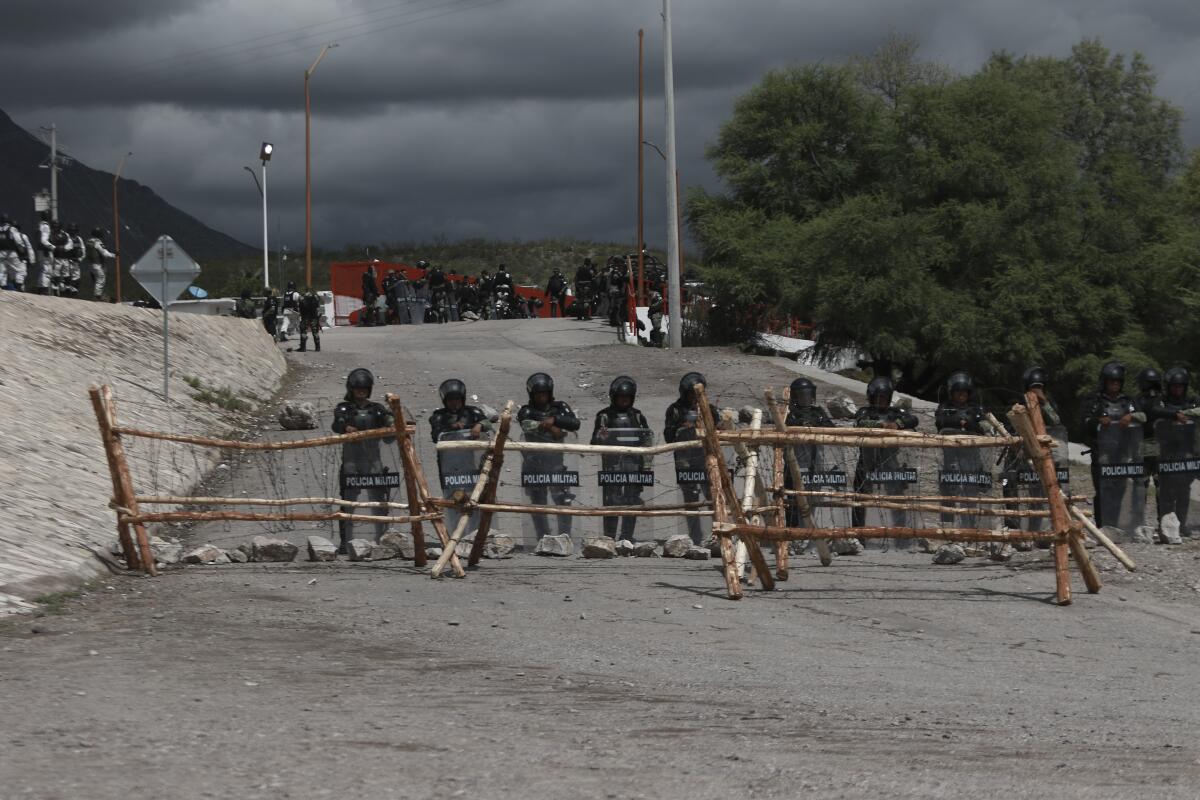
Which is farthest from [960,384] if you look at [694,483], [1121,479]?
[694,483]

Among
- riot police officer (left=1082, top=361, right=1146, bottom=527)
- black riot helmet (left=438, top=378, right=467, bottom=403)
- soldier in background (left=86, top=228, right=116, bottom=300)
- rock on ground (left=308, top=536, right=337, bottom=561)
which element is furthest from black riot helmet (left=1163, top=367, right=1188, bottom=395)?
soldier in background (left=86, top=228, right=116, bottom=300)

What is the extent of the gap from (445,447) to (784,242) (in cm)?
2754

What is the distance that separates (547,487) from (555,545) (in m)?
0.54

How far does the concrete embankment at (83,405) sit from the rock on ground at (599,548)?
394 cm

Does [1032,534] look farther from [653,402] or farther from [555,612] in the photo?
[653,402]

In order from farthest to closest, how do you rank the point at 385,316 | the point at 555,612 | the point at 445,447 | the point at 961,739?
1. the point at 385,316
2. the point at 445,447
3. the point at 555,612
4. the point at 961,739

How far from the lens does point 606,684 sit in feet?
25.5

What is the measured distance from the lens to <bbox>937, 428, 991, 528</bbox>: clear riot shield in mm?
12781

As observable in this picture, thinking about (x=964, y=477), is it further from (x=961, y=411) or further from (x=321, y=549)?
(x=321, y=549)

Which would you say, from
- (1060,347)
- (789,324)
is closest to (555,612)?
(1060,347)

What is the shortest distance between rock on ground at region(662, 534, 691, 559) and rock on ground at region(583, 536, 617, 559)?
499 millimetres

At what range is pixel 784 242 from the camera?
126 ft

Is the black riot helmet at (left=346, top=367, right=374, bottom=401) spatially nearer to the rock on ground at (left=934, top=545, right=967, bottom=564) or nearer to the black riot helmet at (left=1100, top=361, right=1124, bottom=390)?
the rock on ground at (left=934, top=545, right=967, bottom=564)

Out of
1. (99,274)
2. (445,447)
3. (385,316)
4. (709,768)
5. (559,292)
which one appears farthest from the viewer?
(559,292)
